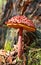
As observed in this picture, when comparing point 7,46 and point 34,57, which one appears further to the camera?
point 7,46

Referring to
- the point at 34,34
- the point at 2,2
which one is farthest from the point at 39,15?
the point at 2,2

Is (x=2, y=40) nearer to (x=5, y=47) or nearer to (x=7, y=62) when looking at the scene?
(x=5, y=47)

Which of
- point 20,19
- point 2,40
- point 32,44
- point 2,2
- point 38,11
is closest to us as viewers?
point 20,19

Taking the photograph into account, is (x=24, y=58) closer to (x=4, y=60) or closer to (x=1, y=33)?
(x=4, y=60)

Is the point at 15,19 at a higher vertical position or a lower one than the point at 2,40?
higher

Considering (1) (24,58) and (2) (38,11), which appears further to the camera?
(2) (38,11)

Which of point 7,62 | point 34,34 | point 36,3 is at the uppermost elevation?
point 36,3

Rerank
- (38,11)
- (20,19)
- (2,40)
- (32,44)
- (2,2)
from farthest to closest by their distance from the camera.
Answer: (2,2) < (2,40) < (38,11) < (32,44) < (20,19)

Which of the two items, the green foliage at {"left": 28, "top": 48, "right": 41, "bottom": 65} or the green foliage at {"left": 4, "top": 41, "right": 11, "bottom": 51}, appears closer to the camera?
the green foliage at {"left": 28, "top": 48, "right": 41, "bottom": 65}

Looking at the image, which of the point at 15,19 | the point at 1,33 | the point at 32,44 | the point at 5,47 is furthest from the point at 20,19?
the point at 1,33

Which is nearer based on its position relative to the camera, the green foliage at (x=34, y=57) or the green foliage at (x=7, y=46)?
the green foliage at (x=34, y=57)
